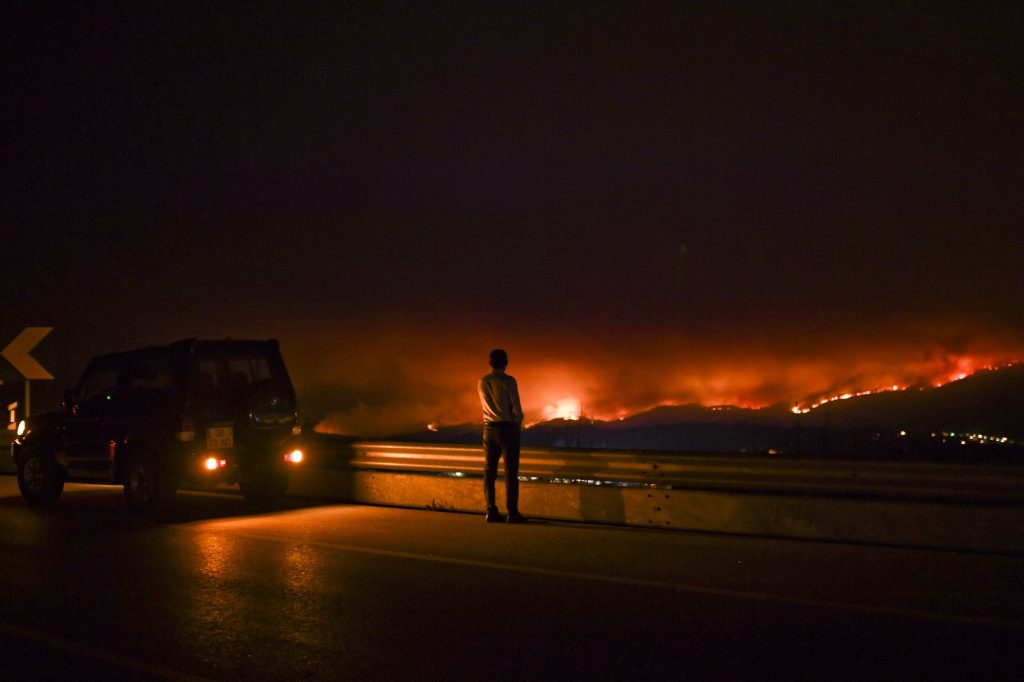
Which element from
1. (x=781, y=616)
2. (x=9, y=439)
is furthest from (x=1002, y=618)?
(x=9, y=439)

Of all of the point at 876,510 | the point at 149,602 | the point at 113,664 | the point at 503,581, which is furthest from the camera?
the point at 876,510

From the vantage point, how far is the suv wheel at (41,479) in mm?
12867

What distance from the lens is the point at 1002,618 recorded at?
6.19m

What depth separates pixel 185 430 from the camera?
38.1 feet

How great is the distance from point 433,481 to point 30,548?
4777 millimetres

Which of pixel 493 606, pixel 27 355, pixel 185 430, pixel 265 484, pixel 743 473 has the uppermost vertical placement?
pixel 27 355

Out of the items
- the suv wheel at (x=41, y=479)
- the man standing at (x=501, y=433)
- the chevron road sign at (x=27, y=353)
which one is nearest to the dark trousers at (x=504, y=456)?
the man standing at (x=501, y=433)

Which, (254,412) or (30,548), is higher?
(254,412)

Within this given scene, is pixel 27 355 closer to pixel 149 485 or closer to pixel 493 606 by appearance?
pixel 149 485

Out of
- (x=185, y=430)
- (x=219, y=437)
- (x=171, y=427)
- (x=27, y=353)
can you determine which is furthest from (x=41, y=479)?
(x=27, y=353)

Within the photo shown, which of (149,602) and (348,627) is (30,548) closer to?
(149,602)

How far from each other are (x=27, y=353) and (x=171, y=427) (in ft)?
28.1

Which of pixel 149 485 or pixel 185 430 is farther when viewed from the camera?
pixel 149 485

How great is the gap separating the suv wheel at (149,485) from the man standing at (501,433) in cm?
415
